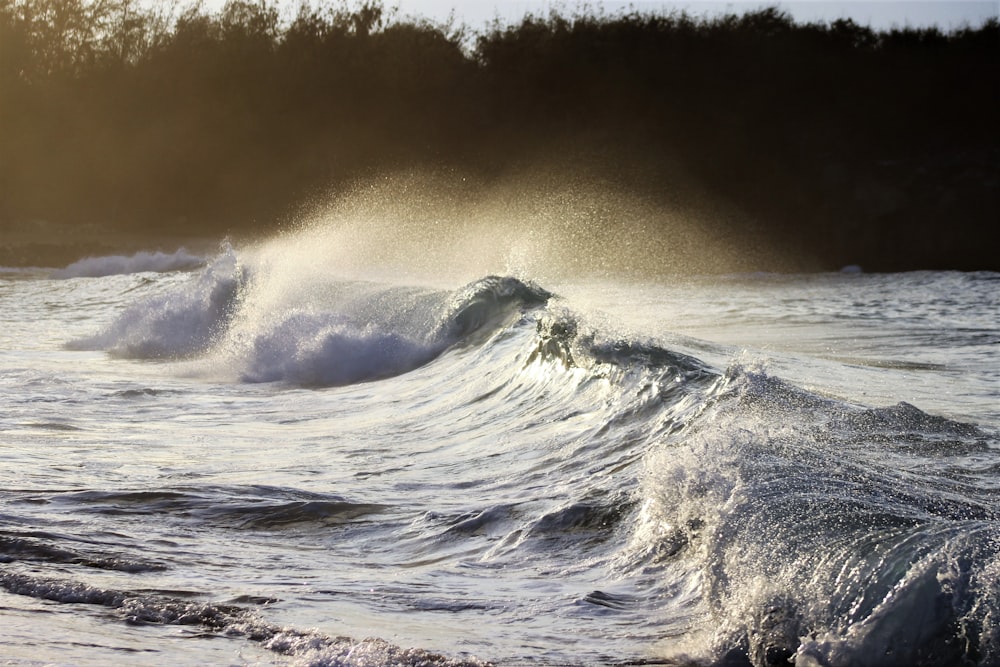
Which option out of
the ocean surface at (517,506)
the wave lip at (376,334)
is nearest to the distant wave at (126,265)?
the wave lip at (376,334)

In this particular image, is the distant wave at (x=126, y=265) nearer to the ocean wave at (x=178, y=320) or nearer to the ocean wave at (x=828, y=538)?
the ocean wave at (x=178, y=320)

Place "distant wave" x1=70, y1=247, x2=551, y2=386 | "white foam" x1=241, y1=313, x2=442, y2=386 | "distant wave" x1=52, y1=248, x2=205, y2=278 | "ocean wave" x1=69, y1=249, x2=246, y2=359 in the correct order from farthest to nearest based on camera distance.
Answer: "distant wave" x1=52, y1=248, x2=205, y2=278 → "ocean wave" x1=69, y1=249, x2=246, y2=359 → "distant wave" x1=70, y1=247, x2=551, y2=386 → "white foam" x1=241, y1=313, x2=442, y2=386

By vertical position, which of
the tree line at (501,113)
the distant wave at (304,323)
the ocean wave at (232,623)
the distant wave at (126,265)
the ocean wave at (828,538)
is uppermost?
the tree line at (501,113)

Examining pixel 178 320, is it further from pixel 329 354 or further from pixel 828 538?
pixel 828 538

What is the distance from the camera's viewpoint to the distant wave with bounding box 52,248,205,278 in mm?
25848

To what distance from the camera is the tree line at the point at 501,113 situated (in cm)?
3097

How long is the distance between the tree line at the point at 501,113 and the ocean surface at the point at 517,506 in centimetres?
2145

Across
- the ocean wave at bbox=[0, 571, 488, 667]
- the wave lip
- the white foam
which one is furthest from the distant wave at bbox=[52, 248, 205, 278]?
the ocean wave at bbox=[0, 571, 488, 667]

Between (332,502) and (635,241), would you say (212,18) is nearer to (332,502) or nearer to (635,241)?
(635,241)

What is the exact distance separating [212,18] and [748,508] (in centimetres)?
3422

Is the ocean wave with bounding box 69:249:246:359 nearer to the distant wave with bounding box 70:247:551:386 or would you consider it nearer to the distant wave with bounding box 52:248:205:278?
the distant wave with bounding box 70:247:551:386

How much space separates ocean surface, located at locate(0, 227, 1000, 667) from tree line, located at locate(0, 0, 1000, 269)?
21.4 m

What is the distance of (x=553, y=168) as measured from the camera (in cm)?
3216

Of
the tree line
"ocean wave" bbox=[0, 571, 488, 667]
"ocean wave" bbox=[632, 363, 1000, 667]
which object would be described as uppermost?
the tree line
